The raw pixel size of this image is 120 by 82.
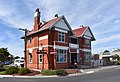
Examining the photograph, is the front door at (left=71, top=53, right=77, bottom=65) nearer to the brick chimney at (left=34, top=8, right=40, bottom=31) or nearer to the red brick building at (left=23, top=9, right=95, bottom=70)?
the red brick building at (left=23, top=9, right=95, bottom=70)

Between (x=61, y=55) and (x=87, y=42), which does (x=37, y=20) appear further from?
(x=87, y=42)

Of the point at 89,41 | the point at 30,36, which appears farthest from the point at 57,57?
the point at 89,41

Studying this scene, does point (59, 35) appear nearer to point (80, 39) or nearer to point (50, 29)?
point (50, 29)

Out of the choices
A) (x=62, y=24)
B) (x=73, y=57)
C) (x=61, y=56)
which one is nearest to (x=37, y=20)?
(x=62, y=24)

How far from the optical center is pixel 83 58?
3850 centimetres

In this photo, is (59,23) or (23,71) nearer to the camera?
(23,71)

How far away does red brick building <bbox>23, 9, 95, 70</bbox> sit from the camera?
100 feet

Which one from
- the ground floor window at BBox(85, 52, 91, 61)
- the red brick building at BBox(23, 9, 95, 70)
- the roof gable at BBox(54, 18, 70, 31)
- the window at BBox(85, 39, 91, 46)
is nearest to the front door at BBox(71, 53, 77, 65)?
the red brick building at BBox(23, 9, 95, 70)

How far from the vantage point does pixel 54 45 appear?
101 feet

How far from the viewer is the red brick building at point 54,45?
100 feet

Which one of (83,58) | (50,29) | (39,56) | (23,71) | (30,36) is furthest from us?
(83,58)

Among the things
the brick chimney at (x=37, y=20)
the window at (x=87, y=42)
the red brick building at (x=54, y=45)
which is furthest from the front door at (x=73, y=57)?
the brick chimney at (x=37, y=20)

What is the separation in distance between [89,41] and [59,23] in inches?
462

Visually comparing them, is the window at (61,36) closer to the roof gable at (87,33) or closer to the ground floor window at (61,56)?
the ground floor window at (61,56)
